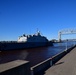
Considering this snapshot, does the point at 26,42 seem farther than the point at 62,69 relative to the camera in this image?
Yes

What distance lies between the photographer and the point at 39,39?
252ft

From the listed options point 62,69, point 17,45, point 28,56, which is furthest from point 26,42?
point 62,69

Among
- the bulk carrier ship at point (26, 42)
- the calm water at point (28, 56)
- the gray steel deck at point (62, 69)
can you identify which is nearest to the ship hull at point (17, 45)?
the bulk carrier ship at point (26, 42)

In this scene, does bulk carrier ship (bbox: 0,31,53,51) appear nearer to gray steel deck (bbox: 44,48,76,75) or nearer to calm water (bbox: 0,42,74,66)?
calm water (bbox: 0,42,74,66)

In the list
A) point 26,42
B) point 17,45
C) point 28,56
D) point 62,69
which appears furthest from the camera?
point 26,42

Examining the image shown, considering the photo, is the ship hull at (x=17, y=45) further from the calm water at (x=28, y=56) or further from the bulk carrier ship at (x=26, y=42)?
the calm water at (x=28, y=56)

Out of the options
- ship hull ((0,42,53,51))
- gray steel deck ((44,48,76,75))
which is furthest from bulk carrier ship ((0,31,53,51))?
gray steel deck ((44,48,76,75))

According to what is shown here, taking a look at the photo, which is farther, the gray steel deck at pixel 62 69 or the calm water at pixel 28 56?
the calm water at pixel 28 56

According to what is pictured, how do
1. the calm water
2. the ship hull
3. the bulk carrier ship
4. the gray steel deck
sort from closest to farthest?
the gray steel deck, the calm water, the ship hull, the bulk carrier ship

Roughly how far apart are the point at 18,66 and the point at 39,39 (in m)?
71.0

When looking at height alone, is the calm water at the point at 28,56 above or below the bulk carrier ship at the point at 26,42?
below

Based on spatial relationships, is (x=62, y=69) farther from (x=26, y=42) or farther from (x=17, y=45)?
(x=26, y=42)

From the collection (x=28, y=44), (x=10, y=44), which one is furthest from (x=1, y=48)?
(x=28, y=44)

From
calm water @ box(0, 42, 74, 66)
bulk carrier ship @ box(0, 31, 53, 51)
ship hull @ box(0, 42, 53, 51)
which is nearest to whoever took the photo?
calm water @ box(0, 42, 74, 66)
